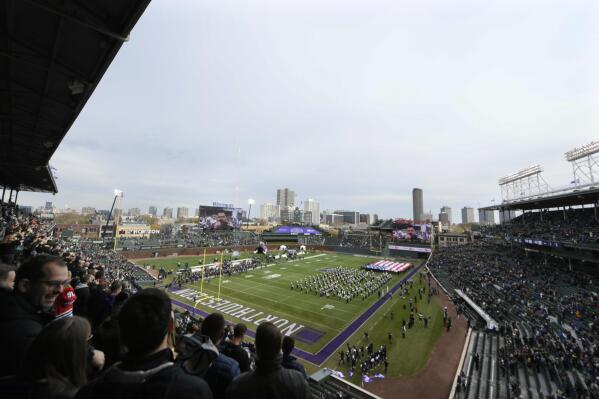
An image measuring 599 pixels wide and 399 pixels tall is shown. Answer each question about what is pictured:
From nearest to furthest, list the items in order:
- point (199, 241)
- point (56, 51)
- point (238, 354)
Answer: point (238, 354)
point (56, 51)
point (199, 241)

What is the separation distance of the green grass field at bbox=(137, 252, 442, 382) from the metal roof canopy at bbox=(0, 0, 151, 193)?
19392 millimetres

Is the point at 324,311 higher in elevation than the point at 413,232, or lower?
lower

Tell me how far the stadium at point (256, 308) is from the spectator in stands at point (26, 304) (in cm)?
1

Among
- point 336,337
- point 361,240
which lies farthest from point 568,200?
point 361,240

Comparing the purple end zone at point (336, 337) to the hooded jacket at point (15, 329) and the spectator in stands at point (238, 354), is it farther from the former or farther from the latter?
the hooded jacket at point (15, 329)

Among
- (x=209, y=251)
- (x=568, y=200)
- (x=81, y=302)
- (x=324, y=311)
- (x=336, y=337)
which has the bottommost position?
(x=336, y=337)

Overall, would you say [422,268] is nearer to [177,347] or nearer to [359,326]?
[359,326]

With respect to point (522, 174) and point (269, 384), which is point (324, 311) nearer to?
point (269, 384)

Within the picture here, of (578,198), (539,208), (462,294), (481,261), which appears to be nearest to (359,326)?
(462,294)

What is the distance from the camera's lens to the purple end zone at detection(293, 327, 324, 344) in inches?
866

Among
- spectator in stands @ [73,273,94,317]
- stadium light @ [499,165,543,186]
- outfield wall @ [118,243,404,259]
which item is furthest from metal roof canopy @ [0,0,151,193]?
stadium light @ [499,165,543,186]

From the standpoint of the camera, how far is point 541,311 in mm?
24469

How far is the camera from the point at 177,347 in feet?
15.2

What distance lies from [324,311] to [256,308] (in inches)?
283
